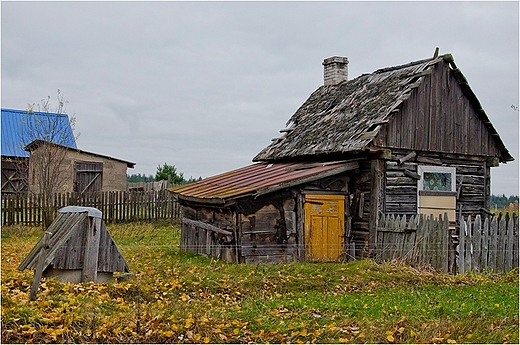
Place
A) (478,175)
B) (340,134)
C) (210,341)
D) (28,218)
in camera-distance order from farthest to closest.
→ (28,218)
(478,175)
(340,134)
(210,341)

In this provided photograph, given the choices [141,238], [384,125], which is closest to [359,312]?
[384,125]

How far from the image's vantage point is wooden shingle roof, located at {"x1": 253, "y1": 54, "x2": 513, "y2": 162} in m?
16.2

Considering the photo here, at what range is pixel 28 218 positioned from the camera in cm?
2370

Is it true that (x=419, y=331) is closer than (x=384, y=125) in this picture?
Yes

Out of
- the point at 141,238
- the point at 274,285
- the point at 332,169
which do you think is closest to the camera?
the point at 274,285

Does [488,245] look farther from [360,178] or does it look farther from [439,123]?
[439,123]

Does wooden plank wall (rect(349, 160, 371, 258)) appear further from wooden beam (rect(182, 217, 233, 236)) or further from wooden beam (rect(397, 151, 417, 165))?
wooden beam (rect(182, 217, 233, 236))

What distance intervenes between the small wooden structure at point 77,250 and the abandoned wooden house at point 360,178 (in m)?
4.34

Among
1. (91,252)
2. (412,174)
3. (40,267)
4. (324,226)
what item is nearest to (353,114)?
(412,174)

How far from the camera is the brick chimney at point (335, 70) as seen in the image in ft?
72.9

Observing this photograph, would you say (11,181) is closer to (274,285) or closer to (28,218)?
(28,218)

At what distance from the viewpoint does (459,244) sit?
14438 millimetres

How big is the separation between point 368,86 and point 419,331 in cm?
1218

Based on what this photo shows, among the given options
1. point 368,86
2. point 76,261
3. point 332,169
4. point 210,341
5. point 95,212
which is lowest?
point 210,341
